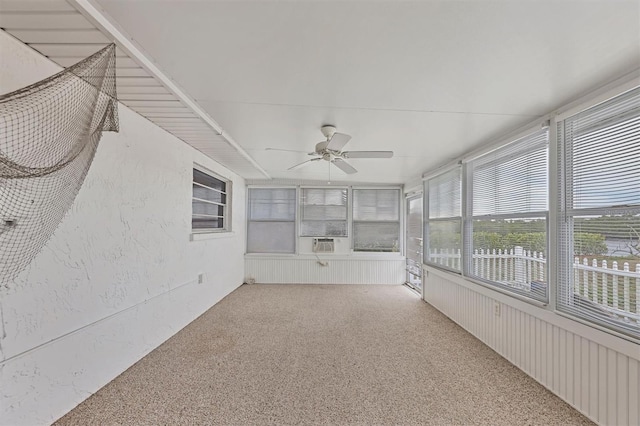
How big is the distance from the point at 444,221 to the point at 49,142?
443 cm

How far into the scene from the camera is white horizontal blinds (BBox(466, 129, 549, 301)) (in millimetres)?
2475

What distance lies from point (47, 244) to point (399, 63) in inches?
95.7

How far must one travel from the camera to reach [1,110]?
1376 millimetres

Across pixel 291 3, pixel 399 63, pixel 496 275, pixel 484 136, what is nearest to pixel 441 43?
pixel 399 63

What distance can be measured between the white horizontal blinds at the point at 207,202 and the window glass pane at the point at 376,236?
288 cm

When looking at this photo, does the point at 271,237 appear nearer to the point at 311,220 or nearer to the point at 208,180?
the point at 311,220

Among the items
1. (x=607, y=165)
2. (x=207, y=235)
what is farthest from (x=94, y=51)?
(x=607, y=165)

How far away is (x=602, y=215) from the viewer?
1.92 metres

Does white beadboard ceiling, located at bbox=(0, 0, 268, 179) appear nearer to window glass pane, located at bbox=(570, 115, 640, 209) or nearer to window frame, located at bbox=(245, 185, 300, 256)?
window glass pane, located at bbox=(570, 115, 640, 209)

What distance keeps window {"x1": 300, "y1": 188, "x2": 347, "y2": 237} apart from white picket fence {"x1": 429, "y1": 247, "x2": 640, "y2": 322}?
3.47 meters

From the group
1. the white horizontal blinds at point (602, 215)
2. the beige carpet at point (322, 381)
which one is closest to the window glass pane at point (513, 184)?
the white horizontal blinds at point (602, 215)

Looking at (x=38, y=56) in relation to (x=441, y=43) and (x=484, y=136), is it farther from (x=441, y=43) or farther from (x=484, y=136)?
(x=484, y=136)

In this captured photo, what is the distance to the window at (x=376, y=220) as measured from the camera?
21.0 ft

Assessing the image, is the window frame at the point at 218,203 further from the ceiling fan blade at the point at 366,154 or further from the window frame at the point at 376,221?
the window frame at the point at 376,221
